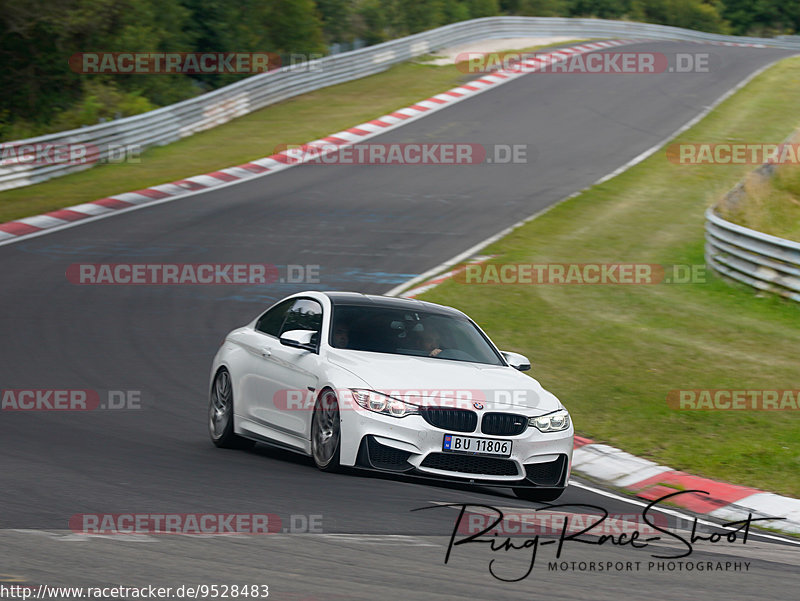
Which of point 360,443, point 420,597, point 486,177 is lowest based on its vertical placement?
point 486,177

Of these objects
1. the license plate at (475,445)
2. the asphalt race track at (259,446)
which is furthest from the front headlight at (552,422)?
the asphalt race track at (259,446)

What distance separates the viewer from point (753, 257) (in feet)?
59.4

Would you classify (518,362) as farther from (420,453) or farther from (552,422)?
(420,453)

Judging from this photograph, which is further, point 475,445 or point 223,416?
point 223,416

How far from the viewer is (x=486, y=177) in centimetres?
2831

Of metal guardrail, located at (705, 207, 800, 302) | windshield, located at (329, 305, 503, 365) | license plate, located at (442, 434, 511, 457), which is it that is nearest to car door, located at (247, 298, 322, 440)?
windshield, located at (329, 305, 503, 365)

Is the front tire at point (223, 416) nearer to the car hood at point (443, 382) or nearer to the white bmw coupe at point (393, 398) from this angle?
the white bmw coupe at point (393, 398)

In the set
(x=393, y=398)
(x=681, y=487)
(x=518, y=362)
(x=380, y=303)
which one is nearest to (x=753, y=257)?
(x=681, y=487)

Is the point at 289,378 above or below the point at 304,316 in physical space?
below

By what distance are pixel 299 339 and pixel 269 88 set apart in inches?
1108

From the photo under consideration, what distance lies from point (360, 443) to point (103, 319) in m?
8.12

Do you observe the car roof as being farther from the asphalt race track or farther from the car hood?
the asphalt race track

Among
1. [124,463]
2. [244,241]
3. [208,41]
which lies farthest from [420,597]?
[208,41]

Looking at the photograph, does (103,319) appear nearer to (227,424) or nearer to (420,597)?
(227,424)
